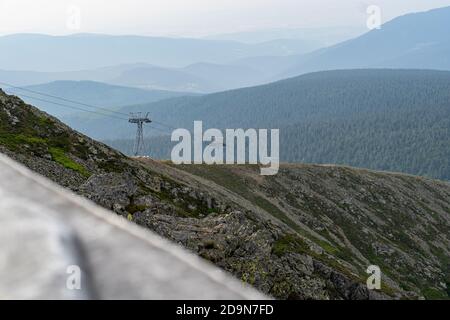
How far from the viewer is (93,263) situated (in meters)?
3.69

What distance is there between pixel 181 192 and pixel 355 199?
5865 centimetres

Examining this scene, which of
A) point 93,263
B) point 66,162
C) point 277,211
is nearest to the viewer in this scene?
point 93,263

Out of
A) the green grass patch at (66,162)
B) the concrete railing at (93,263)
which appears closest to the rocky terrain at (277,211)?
the green grass patch at (66,162)

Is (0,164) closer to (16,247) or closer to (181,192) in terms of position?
(16,247)

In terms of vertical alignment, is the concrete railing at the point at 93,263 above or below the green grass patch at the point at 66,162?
above

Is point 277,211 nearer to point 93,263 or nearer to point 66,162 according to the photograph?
point 66,162

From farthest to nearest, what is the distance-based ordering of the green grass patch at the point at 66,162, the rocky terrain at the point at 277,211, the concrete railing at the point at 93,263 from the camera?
the green grass patch at the point at 66,162
the rocky terrain at the point at 277,211
the concrete railing at the point at 93,263

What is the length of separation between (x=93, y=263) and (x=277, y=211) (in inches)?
3087

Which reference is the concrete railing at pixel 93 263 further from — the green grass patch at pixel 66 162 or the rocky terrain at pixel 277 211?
the green grass patch at pixel 66 162

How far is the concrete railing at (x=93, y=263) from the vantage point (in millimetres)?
3441

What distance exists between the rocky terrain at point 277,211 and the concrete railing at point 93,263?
13.3m

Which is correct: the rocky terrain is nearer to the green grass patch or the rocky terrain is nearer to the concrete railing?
the green grass patch

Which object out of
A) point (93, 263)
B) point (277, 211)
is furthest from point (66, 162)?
point (277, 211)

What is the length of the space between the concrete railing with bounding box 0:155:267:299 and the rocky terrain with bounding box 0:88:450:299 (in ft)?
43.7
